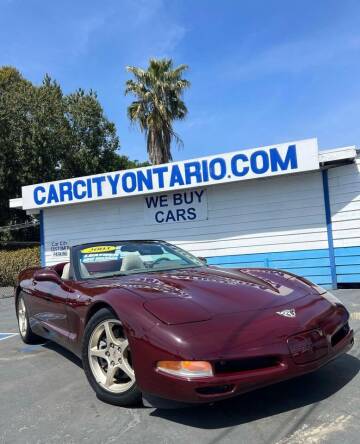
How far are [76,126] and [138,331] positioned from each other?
23446mm

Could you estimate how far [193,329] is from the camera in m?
3.05

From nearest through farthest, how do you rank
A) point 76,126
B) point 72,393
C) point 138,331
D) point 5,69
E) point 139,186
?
1. point 138,331
2. point 72,393
3. point 139,186
4. point 76,126
5. point 5,69

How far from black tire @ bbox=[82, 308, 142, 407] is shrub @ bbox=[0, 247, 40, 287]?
37.0ft

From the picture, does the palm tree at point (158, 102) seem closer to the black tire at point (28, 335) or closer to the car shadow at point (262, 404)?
the black tire at point (28, 335)

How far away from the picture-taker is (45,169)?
23297mm

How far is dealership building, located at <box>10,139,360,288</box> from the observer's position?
9367 mm

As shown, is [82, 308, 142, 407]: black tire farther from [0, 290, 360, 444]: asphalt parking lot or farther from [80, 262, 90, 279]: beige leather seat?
[80, 262, 90, 279]: beige leather seat

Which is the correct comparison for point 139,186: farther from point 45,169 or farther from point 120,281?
point 45,169

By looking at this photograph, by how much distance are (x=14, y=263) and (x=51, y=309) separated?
1032 cm

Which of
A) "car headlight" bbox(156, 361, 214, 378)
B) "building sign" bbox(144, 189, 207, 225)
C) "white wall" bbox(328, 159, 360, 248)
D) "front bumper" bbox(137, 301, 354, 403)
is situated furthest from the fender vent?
"building sign" bbox(144, 189, 207, 225)

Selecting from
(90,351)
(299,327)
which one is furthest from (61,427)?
(299,327)

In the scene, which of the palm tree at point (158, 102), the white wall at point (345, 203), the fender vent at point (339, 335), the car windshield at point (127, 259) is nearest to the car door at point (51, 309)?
the car windshield at point (127, 259)

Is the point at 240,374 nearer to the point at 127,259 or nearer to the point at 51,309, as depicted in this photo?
the point at 127,259

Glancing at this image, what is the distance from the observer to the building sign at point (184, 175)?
937 centimetres
